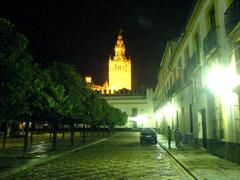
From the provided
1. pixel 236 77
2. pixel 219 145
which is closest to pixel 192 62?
pixel 219 145

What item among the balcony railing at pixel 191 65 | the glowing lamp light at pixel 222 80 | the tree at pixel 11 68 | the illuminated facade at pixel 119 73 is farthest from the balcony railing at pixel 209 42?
the illuminated facade at pixel 119 73

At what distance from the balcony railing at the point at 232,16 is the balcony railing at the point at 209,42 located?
2.18m

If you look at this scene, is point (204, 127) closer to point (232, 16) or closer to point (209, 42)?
point (209, 42)

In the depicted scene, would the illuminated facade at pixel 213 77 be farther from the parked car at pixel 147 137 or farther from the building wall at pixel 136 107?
the building wall at pixel 136 107

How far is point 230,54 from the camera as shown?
47.8ft

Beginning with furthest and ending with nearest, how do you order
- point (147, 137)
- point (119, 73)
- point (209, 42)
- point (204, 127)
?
1. point (119, 73)
2. point (147, 137)
3. point (204, 127)
4. point (209, 42)

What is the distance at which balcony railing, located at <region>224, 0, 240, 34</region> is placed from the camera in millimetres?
12999

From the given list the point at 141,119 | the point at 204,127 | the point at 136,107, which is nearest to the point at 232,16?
the point at 204,127

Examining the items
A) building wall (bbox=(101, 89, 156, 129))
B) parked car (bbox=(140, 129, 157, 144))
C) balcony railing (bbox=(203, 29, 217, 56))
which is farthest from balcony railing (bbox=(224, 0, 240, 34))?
building wall (bbox=(101, 89, 156, 129))

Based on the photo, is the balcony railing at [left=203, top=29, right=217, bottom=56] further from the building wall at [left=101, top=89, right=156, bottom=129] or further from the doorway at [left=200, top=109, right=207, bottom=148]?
the building wall at [left=101, top=89, right=156, bottom=129]

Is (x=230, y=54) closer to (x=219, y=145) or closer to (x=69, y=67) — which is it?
(x=219, y=145)

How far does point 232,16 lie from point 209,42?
13.8ft

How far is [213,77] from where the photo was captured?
57.1ft

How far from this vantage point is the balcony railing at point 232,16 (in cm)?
1300
